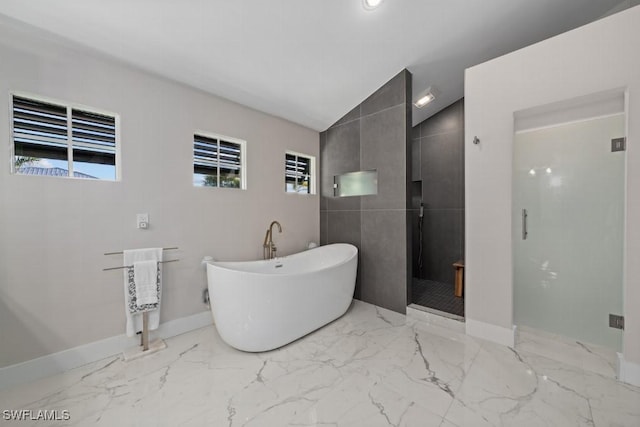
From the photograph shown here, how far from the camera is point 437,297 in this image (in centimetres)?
313

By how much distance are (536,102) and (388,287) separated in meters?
2.26

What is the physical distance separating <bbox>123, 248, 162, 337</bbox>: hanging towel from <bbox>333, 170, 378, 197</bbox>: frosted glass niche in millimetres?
2325

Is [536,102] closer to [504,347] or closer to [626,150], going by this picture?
[626,150]

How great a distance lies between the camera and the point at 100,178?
2.01m

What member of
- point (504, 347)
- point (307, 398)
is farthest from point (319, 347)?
point (504, 347)

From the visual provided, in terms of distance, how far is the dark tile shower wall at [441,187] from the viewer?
11.7 ft

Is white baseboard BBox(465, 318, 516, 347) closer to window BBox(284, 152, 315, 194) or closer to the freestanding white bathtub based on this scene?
the freestanding white bathtub

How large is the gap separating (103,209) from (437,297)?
369 cm

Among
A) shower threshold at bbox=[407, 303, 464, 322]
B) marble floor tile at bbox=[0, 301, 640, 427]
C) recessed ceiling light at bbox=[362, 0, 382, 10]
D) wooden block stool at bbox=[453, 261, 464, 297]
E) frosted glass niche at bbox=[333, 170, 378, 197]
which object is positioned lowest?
marble floor tile at bbox=[0, 301, 640, 427]

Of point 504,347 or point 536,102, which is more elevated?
point 536,102

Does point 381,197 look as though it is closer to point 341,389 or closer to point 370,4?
point 370,4

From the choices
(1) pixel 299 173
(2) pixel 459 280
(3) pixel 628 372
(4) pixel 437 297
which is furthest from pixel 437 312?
(1) pixel 299 173

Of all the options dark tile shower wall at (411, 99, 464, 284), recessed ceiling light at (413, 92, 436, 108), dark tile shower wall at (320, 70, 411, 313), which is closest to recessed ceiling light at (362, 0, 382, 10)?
dark tile shower wall at (320, 70, 411, 313)

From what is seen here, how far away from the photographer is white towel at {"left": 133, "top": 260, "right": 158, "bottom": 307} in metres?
2.05
